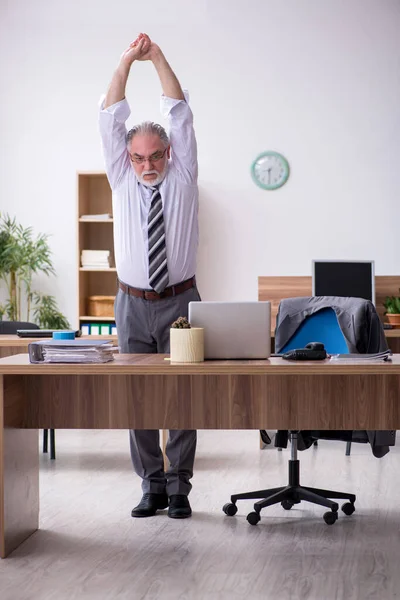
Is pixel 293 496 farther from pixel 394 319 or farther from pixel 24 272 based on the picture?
pixel 24 272

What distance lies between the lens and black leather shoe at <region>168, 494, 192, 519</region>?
3551 mm

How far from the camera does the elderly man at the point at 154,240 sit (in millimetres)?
3545

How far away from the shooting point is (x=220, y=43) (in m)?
7.15

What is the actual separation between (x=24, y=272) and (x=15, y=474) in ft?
13.7

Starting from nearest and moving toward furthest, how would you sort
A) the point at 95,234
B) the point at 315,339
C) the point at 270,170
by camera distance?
1. the point at 315,339
2. the point at 270,170
3. the point at 95,234

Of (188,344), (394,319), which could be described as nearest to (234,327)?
(188,344)

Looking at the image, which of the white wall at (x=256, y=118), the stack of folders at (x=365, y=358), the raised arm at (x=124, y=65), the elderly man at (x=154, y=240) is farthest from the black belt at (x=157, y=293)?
the white wall at (x=256, y=118)

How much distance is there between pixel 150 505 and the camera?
360 centimetres

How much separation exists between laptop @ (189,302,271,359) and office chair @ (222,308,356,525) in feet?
2.80

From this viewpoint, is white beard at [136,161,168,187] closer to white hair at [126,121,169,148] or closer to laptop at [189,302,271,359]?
white hair at [126,121,169,148]

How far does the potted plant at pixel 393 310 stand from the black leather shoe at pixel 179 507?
3373mm

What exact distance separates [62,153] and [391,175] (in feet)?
9.12

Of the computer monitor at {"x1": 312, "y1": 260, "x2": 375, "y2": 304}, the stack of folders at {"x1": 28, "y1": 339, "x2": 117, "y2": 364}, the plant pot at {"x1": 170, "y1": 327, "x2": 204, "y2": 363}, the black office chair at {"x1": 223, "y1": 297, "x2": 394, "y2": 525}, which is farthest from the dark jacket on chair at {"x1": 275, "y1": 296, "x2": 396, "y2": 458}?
the computer monitor at {"x1": 312, "y1": 260, "x2": 375, "y2": 304}

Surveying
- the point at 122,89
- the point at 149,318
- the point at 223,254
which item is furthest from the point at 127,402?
the point at 223,254
